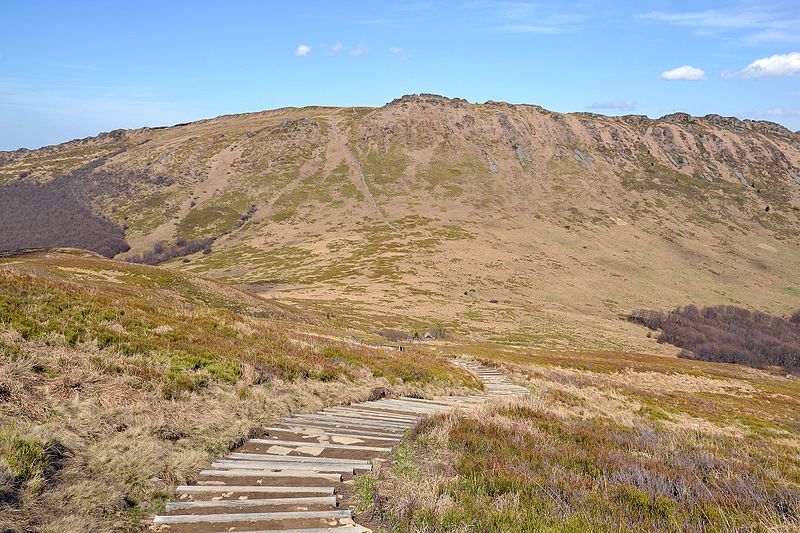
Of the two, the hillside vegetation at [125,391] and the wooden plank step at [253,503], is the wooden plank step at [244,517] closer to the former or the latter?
the wooden plank step at [253,503]

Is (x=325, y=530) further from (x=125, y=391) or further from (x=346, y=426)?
(x=125, y=391)

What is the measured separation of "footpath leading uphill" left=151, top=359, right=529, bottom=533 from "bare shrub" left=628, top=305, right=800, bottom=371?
101 metres

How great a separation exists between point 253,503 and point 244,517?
0.44 metres

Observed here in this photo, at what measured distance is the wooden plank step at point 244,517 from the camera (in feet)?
22.0

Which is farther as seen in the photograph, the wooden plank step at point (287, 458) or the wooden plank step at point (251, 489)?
the wooden plank step at point (287, 458)

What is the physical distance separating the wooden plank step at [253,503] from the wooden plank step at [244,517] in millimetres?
266

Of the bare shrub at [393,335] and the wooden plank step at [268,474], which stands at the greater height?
the wooden plank step at [268,474]

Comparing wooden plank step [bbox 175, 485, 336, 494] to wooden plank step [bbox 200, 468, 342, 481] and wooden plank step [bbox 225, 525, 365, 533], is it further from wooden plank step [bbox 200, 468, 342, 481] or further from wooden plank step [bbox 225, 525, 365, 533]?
wooden plank step [bbox 225, 525, 365, 533]

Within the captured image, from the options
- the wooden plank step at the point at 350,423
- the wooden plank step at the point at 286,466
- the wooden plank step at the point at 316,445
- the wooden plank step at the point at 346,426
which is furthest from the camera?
the wooden plank step at the point at 350,423

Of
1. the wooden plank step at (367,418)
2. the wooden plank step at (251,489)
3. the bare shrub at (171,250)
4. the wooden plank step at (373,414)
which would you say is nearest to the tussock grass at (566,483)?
the wooden plank step at (251,489)

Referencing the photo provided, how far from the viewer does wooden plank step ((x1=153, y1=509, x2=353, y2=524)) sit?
6703mm

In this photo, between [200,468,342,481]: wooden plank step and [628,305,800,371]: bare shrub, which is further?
[628,305,800,371]: bare shrub

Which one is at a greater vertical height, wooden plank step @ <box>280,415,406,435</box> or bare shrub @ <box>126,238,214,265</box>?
wooden plank step @ <box>280,415,406,435</box>

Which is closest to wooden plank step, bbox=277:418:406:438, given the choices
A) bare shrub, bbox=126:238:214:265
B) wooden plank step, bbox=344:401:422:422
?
wooden plank step, bbox=344:401:422:422
